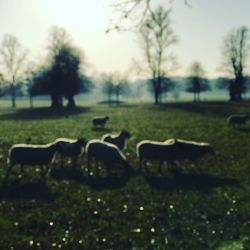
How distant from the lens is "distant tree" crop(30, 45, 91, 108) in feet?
297

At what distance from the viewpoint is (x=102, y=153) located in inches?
777

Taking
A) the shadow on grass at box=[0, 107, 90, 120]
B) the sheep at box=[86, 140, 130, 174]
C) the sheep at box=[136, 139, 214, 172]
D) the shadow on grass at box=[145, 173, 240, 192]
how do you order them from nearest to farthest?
the shadow on grass at box=[145, 173, 240, 192]
the sheep at box=[86, 140, 130, 174]
the sheep at box=[136, 139, 214, 172]
the shadow on grass at box=[0, 107, 90, 120]

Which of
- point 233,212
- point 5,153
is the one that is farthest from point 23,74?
point 233,212

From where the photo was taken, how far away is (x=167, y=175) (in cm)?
1894

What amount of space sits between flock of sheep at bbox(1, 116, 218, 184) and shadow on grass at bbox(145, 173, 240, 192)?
134 centimetres

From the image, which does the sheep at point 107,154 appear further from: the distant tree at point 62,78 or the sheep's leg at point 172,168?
the distant tree at point 62,78

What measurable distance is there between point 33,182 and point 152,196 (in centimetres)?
511

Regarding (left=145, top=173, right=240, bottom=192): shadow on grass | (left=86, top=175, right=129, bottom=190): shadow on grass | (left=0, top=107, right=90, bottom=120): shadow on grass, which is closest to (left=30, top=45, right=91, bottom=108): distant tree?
(left=0, top=107, right=90, bottom=120): shadow on grass

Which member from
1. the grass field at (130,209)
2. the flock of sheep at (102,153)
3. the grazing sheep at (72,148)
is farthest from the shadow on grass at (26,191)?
the grazing sheep at (72,148)

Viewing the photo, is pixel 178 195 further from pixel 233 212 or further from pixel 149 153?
pixel 149 153

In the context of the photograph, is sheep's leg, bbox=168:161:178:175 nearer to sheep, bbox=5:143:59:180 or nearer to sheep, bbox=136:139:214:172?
sheep, bbox=136:139:214:172

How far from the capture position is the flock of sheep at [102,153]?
1866 centimetres

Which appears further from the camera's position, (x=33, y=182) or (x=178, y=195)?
(x=33, y=182)

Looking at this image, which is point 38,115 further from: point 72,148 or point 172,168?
point 172,168
